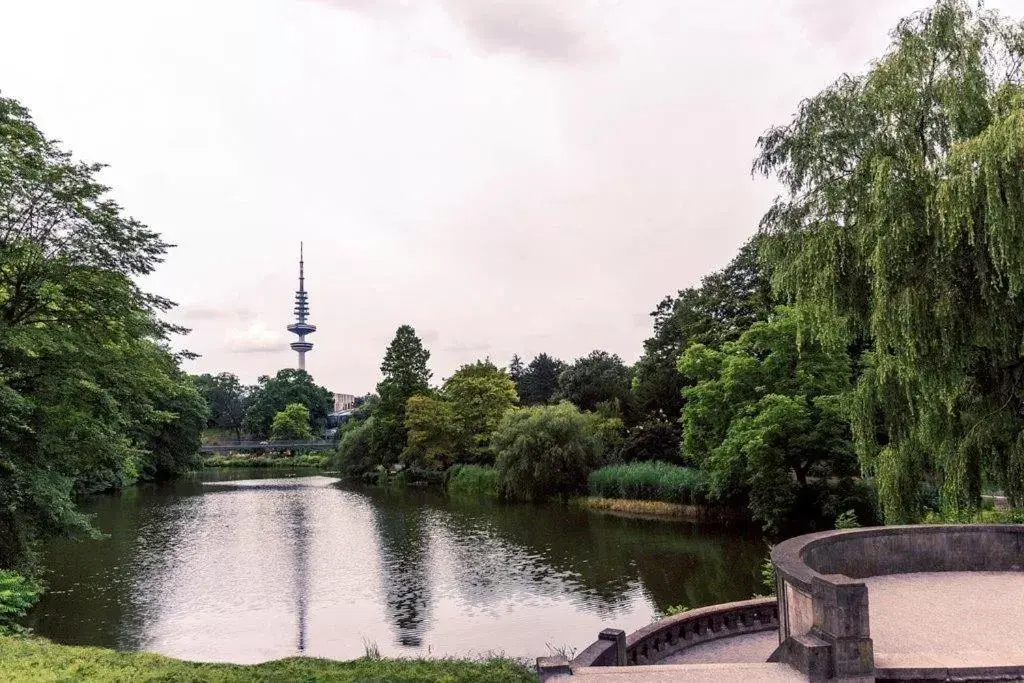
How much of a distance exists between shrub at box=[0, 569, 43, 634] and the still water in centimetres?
68

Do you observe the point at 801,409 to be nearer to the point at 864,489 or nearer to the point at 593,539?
the point at 864,489

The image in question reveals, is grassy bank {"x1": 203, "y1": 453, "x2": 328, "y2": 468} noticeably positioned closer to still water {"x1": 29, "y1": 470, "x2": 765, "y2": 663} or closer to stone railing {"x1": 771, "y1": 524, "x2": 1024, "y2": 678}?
still water {"x1": 29, "y1": 470, "x2": 765, "y2": 663}

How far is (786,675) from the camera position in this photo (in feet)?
19.5

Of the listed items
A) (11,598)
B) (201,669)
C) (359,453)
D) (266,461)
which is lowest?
(266,461)

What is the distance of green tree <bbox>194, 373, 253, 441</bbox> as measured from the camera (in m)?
125

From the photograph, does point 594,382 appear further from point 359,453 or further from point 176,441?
point 176,441

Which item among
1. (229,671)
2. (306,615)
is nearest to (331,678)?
(229,671)

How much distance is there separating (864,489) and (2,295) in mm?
25659

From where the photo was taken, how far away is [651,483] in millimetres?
33906

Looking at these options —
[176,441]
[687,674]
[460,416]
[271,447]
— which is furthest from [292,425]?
[687,674]

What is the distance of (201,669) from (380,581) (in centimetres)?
1137

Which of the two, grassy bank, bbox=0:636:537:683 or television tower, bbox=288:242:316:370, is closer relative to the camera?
grassy bank, bbox=0:636:537:683

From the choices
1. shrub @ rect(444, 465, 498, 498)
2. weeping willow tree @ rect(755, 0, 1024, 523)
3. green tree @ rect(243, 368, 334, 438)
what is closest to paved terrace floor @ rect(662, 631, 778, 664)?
weeping willow tree @ rect(755, 0, 1024, 523)

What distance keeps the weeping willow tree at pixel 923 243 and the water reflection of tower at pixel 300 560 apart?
11.5 m
